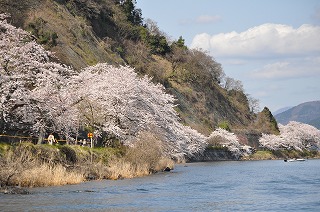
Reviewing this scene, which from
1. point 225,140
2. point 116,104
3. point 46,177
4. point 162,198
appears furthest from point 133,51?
point 162,198

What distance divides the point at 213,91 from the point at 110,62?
56.5 metres

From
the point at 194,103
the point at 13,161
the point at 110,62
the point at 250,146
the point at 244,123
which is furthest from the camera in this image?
the point at 244,123

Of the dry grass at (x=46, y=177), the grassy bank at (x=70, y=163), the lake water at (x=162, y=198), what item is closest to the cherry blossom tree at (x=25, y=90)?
the grassy bank at (x=70, y=163)

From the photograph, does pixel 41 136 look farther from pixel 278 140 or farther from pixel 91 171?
pixel 278 140

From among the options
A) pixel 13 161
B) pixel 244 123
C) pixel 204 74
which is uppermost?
pixel 204 74

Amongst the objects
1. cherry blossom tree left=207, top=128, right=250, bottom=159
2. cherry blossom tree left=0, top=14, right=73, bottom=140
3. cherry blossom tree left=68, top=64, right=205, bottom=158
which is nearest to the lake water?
cherry blossom tree left=0, top=14, right=73, bottom=140

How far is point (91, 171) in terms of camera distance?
42.9 meters

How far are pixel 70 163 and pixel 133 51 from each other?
92.5 meters

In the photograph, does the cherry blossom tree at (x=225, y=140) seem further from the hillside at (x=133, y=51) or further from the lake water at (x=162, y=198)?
the lake water at (x=162, y=198)

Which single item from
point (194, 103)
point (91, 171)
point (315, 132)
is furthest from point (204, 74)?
point (91, 171)

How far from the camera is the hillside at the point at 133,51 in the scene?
8762cm

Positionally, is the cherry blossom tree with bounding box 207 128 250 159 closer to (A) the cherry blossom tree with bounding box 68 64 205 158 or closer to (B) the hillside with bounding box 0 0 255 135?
(B) the hillside with bounding box 0 0 255 135

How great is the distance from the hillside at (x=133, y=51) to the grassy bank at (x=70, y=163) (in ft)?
111

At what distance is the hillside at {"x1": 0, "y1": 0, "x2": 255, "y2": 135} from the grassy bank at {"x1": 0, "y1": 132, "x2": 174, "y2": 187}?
3370 cm
